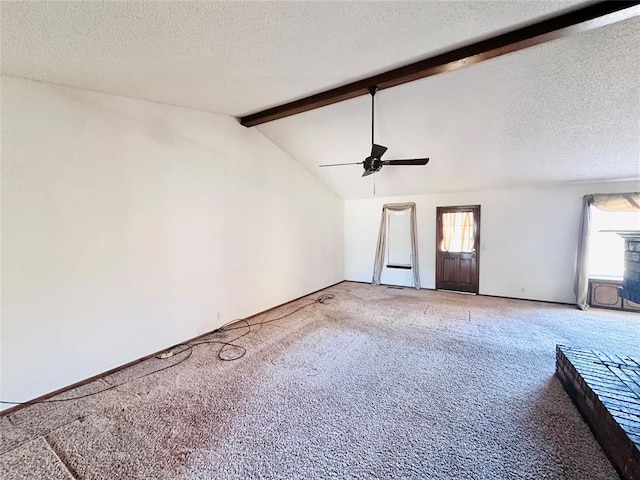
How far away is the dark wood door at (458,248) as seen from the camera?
6359 millimetres

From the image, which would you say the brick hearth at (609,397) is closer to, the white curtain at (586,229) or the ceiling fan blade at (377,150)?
the ceiling fan blade at (377,150)

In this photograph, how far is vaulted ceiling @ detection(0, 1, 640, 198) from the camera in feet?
6.08

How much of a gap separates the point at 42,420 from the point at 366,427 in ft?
8.85

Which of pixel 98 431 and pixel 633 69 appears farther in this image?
pixel 633 69

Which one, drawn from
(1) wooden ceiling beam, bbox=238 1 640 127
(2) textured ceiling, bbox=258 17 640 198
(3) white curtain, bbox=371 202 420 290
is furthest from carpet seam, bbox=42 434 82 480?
(3) white curtain, bbox=371 202 420 290

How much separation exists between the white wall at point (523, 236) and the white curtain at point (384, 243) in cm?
13

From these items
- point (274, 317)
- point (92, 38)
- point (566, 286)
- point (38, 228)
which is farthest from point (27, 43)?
point (566, 286)

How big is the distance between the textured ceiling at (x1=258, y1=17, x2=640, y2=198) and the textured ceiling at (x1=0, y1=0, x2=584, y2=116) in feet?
2.50

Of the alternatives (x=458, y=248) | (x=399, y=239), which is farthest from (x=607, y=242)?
(x=399, y=239)

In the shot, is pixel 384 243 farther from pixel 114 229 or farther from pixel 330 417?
pixel 114 229

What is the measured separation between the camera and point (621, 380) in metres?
2.20

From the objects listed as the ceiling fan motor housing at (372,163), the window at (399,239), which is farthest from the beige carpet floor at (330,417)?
the window at (399,239)

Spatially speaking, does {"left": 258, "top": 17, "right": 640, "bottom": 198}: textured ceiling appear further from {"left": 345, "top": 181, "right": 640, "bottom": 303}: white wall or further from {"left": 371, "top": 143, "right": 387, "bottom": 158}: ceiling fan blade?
{"left": 371, "top": 143, "right": 387, "bottom": 158}: ceiling fan blade

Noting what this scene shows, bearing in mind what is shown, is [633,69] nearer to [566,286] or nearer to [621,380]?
[621,380]
